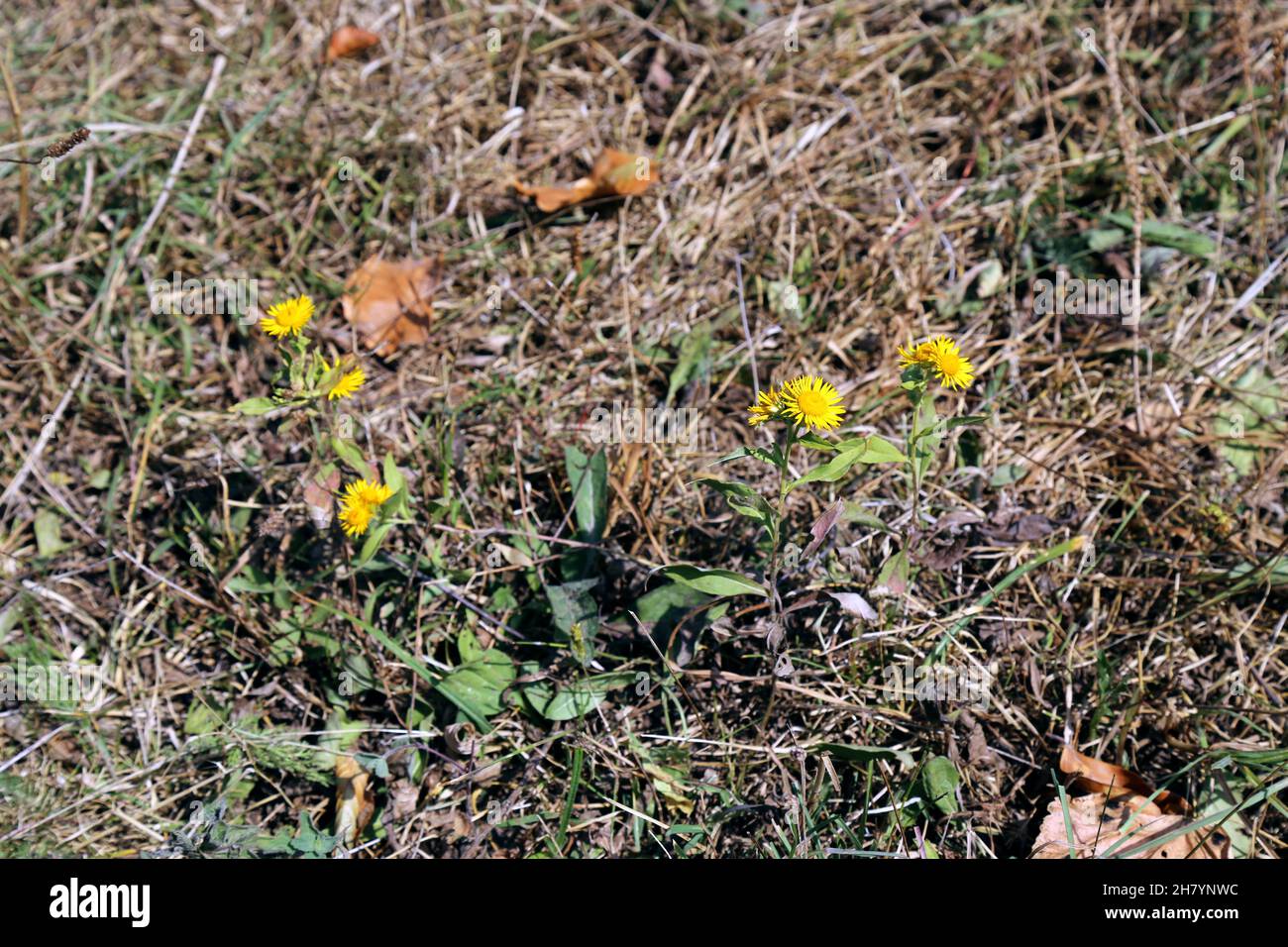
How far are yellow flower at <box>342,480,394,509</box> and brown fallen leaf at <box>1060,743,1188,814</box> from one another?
1.61m

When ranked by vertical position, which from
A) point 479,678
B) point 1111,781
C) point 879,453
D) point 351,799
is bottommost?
point 351,799

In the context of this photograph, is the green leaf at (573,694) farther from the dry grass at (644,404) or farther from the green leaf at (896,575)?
the green leaf at (896,575)

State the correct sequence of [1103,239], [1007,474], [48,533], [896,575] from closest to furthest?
[896,575]
[1007,474]
[48,533]
[1103,239]

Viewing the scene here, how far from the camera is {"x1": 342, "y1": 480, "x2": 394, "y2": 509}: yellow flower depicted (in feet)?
6.99

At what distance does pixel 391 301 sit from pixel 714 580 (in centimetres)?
140

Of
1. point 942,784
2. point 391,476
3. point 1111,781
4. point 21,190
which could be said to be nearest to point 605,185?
point 391,476

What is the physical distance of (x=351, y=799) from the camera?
7.05 feet

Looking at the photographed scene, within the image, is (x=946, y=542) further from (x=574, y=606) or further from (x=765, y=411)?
(x=574, y=606)

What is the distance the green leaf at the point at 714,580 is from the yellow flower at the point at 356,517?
683 millimetres

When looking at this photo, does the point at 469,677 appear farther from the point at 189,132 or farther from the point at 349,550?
the point at 189,132

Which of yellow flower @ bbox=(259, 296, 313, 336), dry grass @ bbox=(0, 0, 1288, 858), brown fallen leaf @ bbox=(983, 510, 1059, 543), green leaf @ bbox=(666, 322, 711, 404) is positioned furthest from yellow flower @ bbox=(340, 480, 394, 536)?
brown fallen leaf @ bbox=(983, 510, 1059, 543)

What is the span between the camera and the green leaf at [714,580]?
6.68 ft

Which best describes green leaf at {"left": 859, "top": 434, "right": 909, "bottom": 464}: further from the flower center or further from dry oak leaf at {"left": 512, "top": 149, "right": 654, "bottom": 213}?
dry oak leaf at {"left": 512, "top": 149, "right": 654, "bottom": 213}
